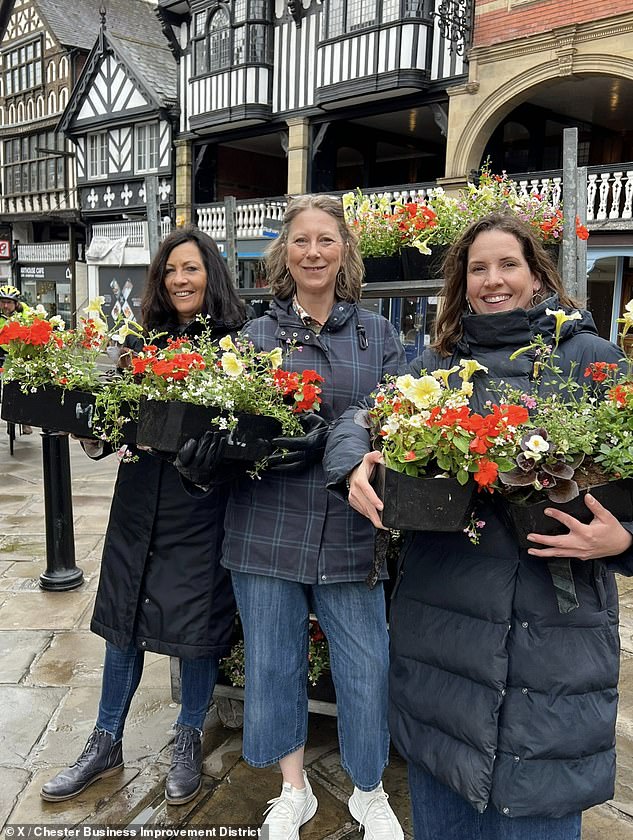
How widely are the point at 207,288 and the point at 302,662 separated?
1271 millimetres

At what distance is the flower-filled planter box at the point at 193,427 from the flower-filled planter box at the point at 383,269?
67.1 inches

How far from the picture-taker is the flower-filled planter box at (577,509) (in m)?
1.40

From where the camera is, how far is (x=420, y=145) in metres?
17.0

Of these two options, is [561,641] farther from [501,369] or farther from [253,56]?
[253,56]

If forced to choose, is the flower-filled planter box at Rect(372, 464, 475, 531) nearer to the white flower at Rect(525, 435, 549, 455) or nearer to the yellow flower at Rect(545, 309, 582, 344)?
the white flower at Rect(525, 435, 549, 455)

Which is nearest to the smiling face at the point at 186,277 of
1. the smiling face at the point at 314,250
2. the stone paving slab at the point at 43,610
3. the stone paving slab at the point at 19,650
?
the smiling face at the point at 314,250

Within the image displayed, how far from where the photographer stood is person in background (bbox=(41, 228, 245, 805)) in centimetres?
226

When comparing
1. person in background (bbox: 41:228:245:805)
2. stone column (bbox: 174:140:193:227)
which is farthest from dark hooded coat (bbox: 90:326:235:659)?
stone column (bbox: 174:140:193:227)

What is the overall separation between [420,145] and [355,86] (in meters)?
3.94

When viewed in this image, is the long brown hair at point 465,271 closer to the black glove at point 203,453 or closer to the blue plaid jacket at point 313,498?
the blue plaid jacket at point 313,498

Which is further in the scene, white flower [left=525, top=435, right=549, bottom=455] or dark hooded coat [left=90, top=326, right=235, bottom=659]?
dark hooded coat [left=90, top=326, right=235, bottom=659]

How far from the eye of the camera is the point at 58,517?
165 inches

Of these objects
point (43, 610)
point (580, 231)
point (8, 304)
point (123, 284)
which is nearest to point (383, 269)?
point (580, 231)

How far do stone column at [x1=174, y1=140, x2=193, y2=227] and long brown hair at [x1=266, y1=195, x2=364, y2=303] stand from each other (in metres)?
16.5
